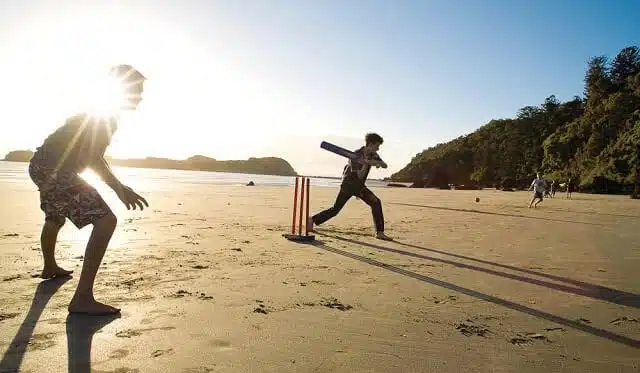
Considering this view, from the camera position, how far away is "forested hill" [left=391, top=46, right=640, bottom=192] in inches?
2032

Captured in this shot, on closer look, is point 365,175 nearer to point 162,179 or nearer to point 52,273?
point 52,273

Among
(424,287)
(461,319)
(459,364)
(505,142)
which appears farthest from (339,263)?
(505,142)

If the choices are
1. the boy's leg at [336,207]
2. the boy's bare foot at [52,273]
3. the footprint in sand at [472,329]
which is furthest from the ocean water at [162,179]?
the footprint in sand at [472,329]

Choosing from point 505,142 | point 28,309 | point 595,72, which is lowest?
point 28,309

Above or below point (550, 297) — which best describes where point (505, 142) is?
above

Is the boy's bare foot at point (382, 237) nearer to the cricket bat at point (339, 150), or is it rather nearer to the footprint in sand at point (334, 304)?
the cricket bat at point (339, 150)

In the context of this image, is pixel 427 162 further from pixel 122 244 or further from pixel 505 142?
pixel 122 244

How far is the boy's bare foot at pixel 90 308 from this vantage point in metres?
3.74

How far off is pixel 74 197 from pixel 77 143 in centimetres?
49

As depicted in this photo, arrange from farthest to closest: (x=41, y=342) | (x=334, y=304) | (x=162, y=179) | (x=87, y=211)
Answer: (x=162, y=179) → (x=334, y=304) → (x=87, y=211) → (x=41, y=342)

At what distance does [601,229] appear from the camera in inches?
478

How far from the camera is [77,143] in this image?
415 cm

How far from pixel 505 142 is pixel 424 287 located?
10681 centimetres

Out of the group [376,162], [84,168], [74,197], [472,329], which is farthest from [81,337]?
[376,162]
